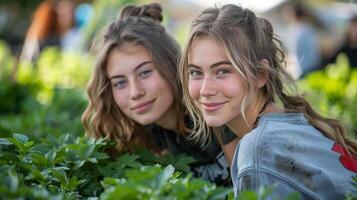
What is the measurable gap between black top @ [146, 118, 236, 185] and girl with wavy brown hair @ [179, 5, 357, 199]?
296mm

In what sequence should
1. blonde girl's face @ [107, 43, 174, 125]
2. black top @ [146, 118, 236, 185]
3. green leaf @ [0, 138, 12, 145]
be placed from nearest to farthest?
green leaf @ [0, 138, 12, 145] < black top @ [146, 118, 236, 185] < blonde girl's face @ [107, 43, 174, 125]

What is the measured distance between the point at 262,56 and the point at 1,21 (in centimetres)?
2374

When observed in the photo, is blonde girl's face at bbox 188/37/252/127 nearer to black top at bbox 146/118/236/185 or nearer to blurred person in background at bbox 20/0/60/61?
black top at bbox 146/118/236/185

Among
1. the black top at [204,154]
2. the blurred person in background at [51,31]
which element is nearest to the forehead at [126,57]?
the black top at [204,154]

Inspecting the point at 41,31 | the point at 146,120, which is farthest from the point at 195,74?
the point at 41,31

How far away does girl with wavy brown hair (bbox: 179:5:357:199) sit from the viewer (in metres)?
2.61

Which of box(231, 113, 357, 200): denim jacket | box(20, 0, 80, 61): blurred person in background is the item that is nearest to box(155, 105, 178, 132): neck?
box(231, 113, 357, 200): denim jacket

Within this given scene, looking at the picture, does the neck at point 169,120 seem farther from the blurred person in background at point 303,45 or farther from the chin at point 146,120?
the blurred person in background at point 303,45

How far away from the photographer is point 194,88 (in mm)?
3135

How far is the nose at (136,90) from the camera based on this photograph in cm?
387

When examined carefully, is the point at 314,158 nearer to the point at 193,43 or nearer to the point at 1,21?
the point at 193,43

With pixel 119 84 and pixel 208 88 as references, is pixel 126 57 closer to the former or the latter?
pixel 119 84

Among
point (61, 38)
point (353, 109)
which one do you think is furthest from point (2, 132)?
point (61, 38)

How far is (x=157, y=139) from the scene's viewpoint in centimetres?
434
